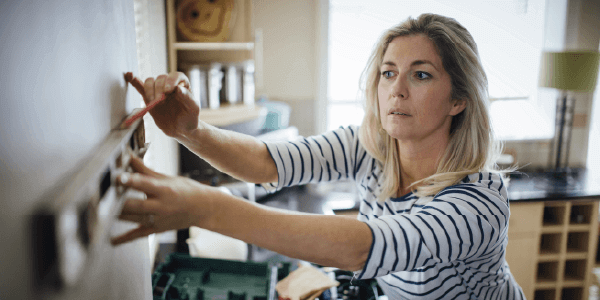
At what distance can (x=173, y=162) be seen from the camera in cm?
251

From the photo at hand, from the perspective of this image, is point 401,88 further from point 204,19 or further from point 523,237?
point 523,237

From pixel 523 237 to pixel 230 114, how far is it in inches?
82.2

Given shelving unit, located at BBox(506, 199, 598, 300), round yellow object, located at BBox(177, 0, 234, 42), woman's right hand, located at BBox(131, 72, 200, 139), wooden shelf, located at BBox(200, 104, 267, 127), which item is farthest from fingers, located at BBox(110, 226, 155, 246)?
shelving unit, located at BBox(506, 199, 598, 300)

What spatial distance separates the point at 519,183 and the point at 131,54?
10.1 ft

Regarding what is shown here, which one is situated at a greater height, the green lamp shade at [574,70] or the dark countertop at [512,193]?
the green lamp shade at [574,70]

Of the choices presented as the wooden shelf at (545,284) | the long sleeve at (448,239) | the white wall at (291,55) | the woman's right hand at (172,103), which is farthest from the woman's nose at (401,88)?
the wooden shelf at (545,284)

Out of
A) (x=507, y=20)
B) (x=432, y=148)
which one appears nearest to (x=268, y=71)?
(x=507, y=20)

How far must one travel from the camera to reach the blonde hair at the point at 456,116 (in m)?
1.01

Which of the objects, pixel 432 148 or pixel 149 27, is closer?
pixel 432 148

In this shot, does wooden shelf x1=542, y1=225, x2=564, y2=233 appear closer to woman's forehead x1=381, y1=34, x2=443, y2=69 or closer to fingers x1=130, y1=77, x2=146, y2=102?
woman's forehead x1=381, y1=34, x2=443, y2=69

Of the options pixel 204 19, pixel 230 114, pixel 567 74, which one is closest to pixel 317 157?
pixel 230 114

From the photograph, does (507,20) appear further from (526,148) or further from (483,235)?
(483,235)

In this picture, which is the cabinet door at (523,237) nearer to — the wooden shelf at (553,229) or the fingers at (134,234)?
the wooden shelf at (553,229)

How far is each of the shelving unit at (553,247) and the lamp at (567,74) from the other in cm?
60
